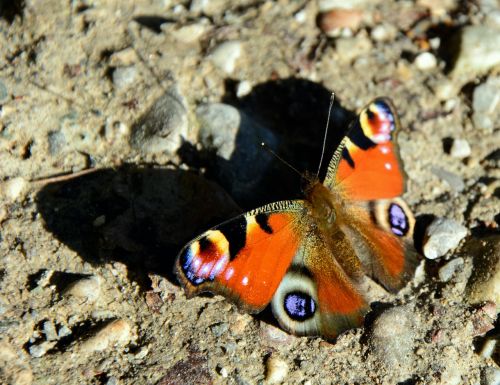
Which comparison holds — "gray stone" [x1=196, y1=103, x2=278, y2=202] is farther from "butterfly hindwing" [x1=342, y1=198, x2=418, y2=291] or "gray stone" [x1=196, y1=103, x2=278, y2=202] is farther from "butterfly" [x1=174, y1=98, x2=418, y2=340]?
"butterfly hindwing" [x1=342, y1=198, x2=418, y2=291]

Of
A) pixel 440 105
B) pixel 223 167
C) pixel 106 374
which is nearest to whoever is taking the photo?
pixel 106 374

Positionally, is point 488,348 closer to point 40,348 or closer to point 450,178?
point 450,178

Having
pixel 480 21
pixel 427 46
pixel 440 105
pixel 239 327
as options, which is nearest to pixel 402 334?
pixel 239 327

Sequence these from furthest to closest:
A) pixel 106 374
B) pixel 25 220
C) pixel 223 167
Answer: pixel 223 167, pixel 25 220, pixel 106 374

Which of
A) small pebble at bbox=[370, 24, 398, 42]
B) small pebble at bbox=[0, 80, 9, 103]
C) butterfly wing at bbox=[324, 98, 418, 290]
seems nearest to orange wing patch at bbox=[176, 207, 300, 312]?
butterfly wing at bbox=[324, 98, 418, 290]

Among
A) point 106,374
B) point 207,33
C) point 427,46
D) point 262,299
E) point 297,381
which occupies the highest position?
point 207,33

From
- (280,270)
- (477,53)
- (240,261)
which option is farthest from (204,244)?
(477,53)

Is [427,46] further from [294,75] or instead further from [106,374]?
[106,374]
